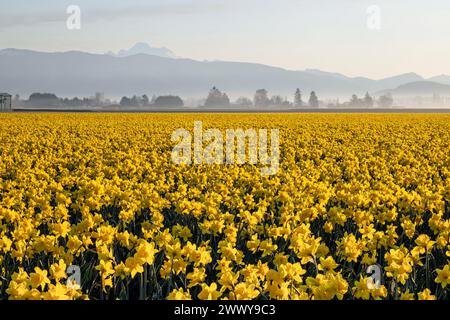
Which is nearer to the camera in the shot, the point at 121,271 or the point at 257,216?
the point at 121,271

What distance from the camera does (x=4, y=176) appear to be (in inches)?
553

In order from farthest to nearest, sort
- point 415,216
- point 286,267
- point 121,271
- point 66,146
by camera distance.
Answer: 1. point 66,146
2. point 415,216
3. point 121,271
4. point 286,267

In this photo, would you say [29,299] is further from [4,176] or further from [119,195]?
[4,176]

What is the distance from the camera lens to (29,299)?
3.90m

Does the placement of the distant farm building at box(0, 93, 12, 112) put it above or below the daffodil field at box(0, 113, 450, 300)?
above

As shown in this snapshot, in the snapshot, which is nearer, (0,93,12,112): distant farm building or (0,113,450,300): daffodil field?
(0,113,450,300): daffodil field

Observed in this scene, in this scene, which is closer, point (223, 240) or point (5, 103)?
point (223, 240)

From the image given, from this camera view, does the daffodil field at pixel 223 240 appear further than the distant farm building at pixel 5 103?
No

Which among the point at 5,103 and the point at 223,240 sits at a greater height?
the point at 5,103

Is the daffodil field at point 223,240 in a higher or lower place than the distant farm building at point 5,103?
lower
